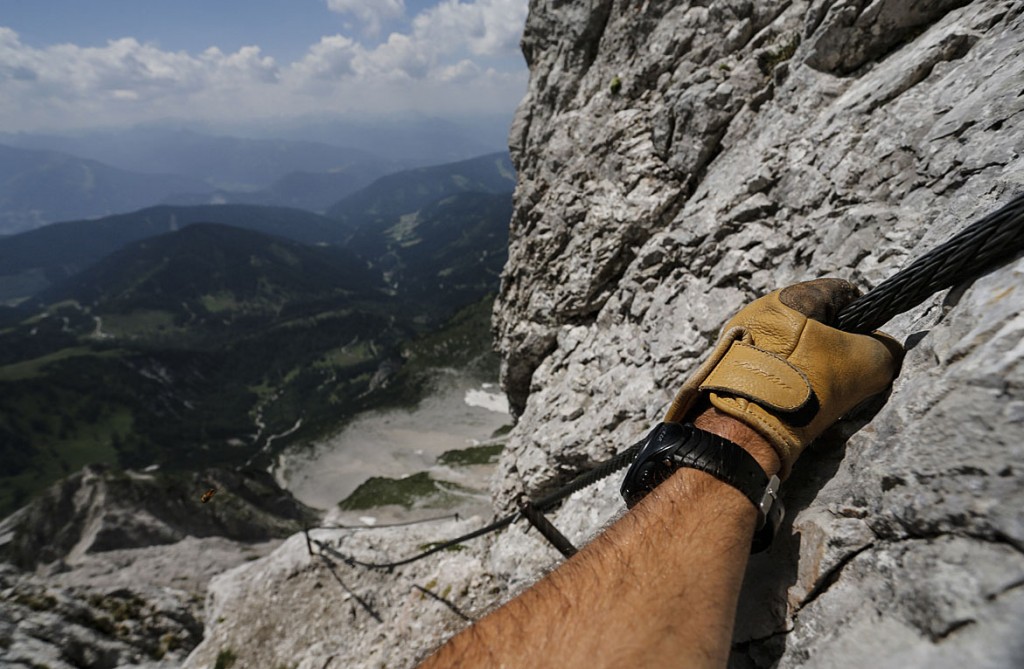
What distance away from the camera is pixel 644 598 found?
101 inches

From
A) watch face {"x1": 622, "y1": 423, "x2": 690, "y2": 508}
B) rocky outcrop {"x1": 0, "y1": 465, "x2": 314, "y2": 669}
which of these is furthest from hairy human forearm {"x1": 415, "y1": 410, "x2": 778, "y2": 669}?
rocky outcrop {"x1": 0, "y1": 465, "x2": 314, "y2": 669}

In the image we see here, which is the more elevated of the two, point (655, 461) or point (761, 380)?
point (761, 380)

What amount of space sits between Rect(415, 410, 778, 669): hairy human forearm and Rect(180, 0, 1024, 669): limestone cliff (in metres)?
0.61

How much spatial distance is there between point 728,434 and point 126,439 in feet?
810

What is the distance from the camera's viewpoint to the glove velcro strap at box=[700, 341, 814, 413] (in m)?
3.20

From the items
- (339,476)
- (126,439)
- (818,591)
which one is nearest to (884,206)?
(818,591)

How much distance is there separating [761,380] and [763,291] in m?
5.98

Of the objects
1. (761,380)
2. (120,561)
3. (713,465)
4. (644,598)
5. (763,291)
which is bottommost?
(120,561)

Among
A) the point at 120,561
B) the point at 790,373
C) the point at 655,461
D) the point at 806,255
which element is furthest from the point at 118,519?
the point at 806,255

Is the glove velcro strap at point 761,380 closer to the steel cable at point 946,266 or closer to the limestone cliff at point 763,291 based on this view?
the limestone cliff at point 763,291

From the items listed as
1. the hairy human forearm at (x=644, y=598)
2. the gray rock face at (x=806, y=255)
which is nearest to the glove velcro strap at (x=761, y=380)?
the hairy human forearm at (x=644, y=598)

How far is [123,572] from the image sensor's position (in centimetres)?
2294

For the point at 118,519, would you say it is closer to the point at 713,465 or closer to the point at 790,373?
the point at 713,465

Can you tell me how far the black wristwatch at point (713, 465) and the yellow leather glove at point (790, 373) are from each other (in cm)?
28
